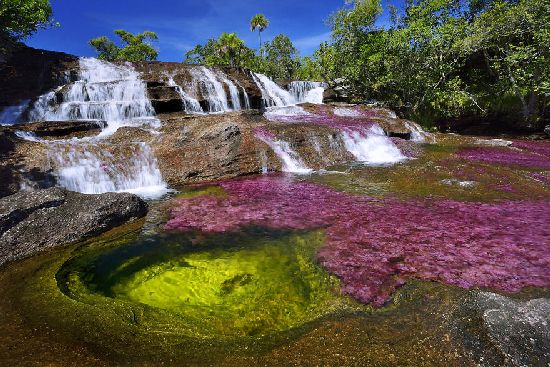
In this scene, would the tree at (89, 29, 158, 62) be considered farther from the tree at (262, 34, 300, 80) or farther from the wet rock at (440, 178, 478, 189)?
the wet rock at (440, 178, 478, 189)

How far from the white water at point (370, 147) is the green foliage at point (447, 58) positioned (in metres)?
12.9

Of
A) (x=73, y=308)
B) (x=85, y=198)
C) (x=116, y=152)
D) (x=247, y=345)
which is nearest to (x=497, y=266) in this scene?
(x=247, y=345)

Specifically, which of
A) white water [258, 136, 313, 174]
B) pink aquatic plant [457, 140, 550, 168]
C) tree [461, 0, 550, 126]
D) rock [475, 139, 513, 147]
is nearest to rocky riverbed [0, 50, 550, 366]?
white water [258, 136, 313, 174]

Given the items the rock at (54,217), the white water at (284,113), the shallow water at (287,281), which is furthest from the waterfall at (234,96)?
the rock at (54,217)

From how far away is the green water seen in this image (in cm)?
675

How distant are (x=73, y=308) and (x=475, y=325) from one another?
7378 mm

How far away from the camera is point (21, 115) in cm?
2397

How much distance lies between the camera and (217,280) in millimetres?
8289

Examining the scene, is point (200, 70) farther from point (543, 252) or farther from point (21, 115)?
point (543, 252)

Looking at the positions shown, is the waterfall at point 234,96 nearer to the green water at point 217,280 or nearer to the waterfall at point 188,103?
the waterfall at point 188,103

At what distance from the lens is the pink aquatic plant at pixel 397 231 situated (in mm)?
7995

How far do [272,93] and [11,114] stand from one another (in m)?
24.6

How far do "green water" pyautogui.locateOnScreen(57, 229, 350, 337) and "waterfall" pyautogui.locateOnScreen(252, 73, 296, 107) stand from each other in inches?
1118

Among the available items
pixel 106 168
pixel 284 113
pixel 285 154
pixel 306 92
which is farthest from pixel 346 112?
pixel 106 168
